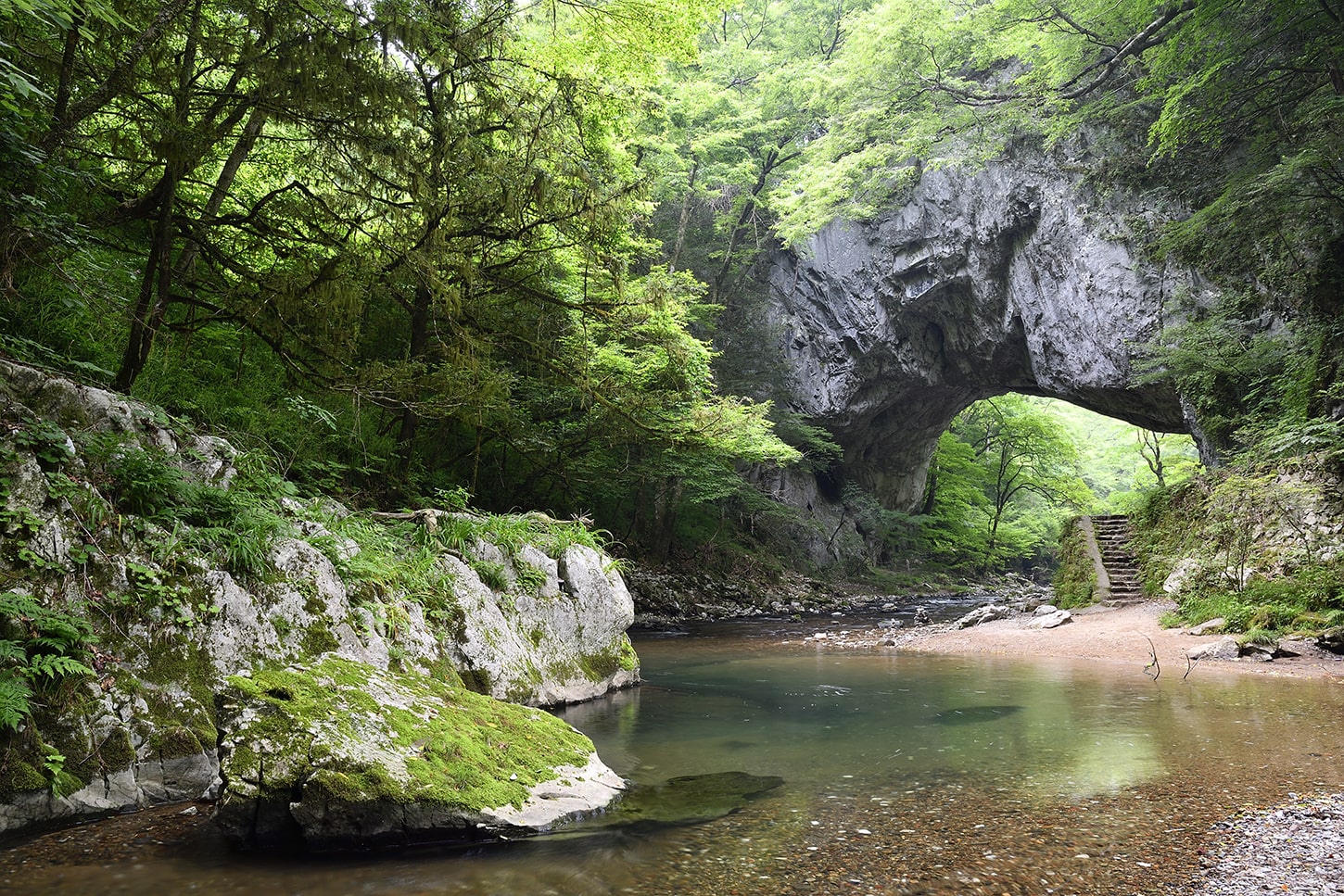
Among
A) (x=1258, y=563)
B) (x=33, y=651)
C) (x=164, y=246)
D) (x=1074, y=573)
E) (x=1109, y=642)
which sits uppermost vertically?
(x=164, y=246)

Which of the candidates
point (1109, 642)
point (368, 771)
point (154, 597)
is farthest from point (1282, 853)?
point (1109, 642)

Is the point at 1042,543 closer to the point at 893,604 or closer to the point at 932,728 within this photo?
the point at 893,604

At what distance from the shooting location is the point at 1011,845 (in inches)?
123

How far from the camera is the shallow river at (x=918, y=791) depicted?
2818 millimetres

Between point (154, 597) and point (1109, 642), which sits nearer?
point (154, 597)

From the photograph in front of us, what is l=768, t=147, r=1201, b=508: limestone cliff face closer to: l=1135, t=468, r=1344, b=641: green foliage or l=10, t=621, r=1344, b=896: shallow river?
l=1135, t=468, r=1344, b=641: green foliage

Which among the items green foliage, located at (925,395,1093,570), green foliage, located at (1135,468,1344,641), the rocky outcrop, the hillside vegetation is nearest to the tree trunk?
the hillside vegetation

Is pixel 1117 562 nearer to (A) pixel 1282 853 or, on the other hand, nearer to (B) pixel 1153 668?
(B) pixel 1153 668

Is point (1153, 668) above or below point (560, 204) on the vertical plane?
below

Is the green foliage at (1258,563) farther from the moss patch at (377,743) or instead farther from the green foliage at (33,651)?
the green foliage at (33,651)

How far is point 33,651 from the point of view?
3322 millimetres

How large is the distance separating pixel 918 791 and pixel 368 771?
2.85 meters

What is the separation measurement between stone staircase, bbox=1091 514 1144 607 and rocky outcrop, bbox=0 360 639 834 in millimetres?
11888

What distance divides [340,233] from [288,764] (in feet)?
17.6
